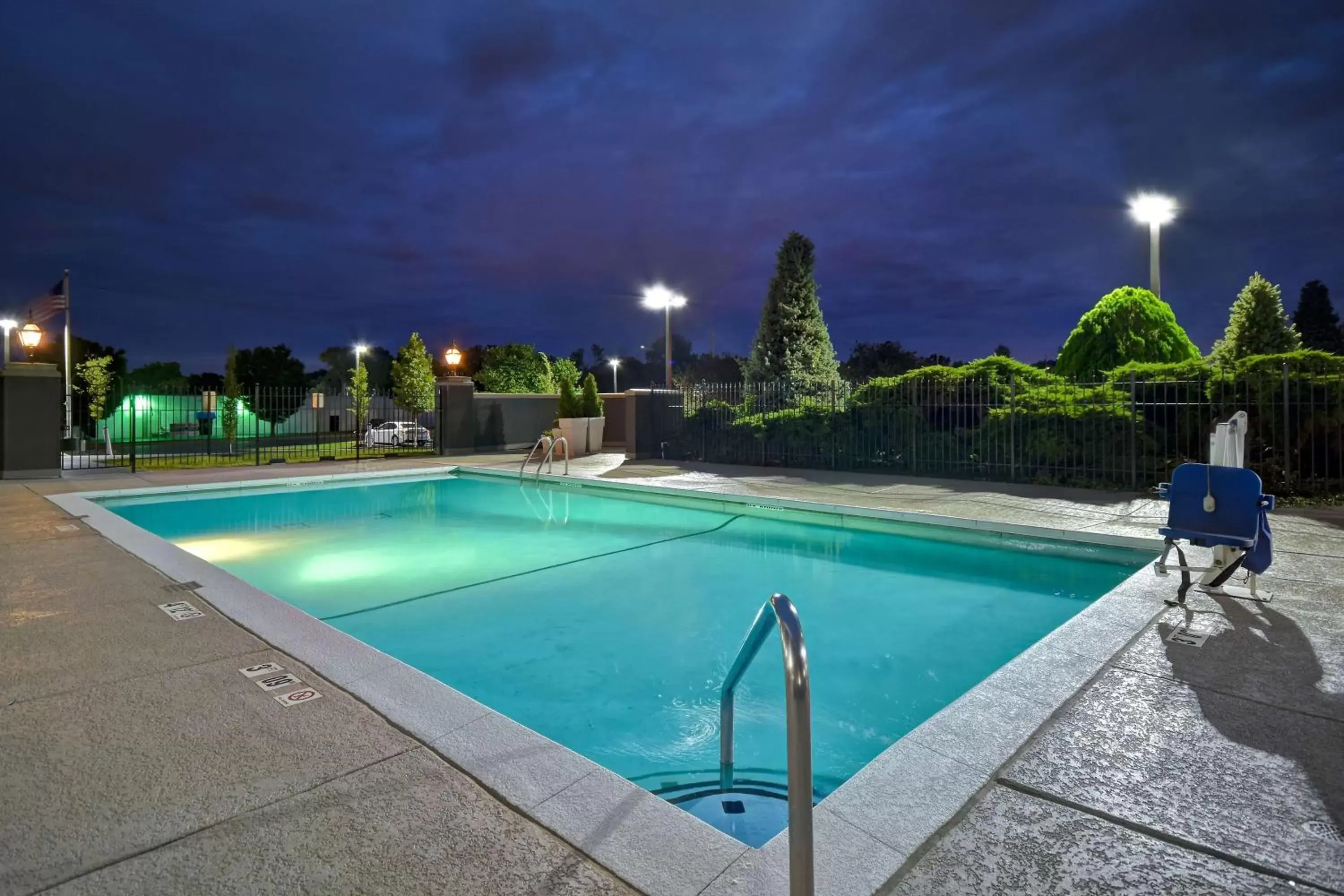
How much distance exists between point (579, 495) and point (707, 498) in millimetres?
2646

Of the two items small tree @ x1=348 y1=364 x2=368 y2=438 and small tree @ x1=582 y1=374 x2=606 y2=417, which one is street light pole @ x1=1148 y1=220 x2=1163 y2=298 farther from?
small tree @ x1=348 y1=364 x2=368 y2=438

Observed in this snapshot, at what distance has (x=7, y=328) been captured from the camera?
22.7 m

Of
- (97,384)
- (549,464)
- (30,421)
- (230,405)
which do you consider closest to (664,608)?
(549,464)

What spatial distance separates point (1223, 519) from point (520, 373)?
28920 mm

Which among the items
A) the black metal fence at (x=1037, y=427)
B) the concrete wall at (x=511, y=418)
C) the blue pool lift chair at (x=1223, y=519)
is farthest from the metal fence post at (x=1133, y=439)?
the concrete wall at (x=511, y=418)

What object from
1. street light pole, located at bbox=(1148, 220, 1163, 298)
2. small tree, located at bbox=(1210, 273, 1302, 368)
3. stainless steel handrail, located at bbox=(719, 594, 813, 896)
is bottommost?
stainless steel handrail, located at bbox=(719, 594, 813, 896)

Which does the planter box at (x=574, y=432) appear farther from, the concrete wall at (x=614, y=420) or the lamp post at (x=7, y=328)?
the lamp post at (x=7, y=328)

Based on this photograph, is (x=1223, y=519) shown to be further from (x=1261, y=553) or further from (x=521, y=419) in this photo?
(x=521, y=419)

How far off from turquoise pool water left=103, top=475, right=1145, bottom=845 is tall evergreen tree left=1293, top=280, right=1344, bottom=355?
4495cm

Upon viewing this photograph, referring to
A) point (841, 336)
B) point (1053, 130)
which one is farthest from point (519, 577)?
point (841, 336)

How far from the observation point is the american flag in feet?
77.9

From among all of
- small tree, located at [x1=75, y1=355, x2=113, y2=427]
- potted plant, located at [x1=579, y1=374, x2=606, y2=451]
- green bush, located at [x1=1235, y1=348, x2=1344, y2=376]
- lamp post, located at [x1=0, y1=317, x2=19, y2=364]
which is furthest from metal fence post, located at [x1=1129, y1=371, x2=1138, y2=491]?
small tree, located at [x1=75, y1=355, x2=113, y2=427]

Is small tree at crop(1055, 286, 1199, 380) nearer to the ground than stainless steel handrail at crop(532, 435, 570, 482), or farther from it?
farther from it

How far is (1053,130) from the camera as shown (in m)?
26.5
